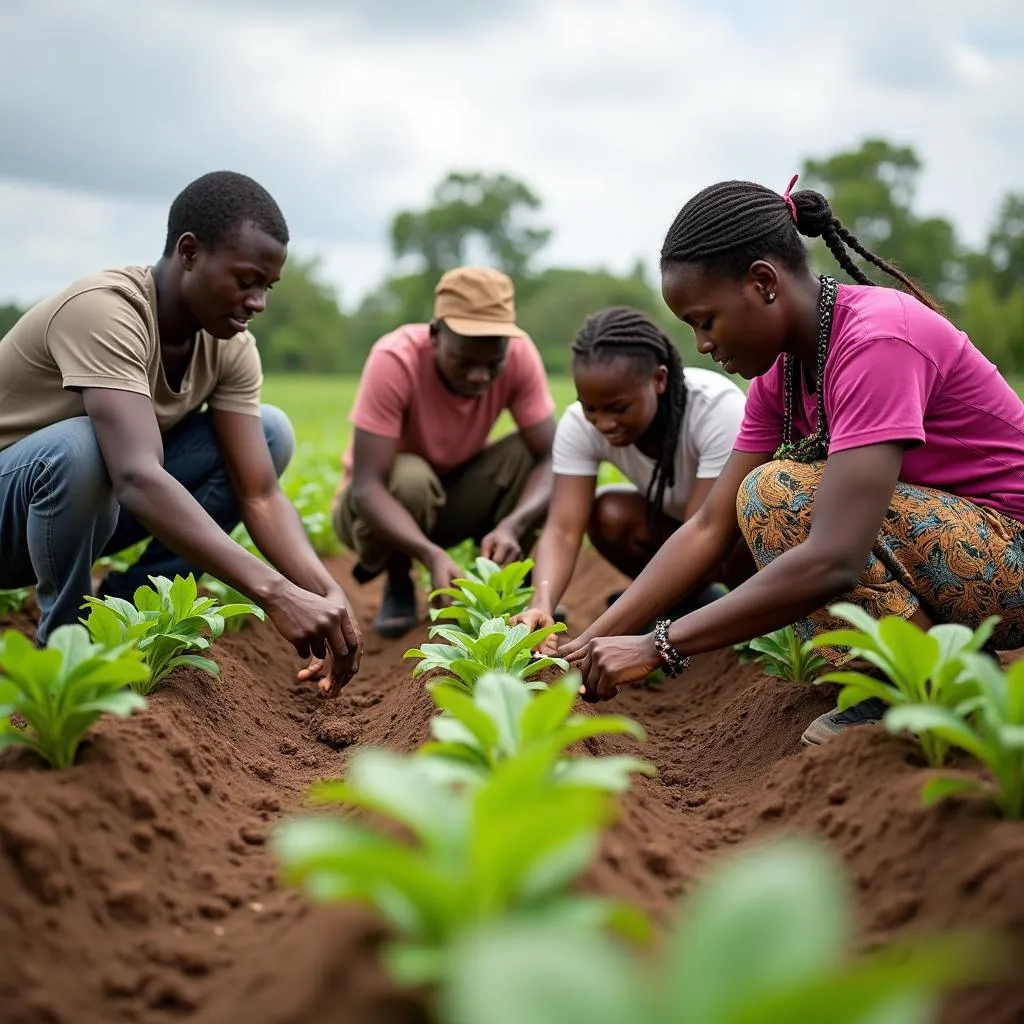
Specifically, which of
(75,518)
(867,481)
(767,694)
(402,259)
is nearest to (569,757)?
(867,481)

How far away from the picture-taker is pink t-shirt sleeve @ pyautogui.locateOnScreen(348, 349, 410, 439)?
187 inches

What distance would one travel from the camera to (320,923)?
1663mm

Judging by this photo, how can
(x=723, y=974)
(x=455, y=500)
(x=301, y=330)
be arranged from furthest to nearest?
1. (x=301, y=330)
2. (x=455, y=500)
3. (x=723, y=974)

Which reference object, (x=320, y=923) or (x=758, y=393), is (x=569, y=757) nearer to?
(x=320, y=923)

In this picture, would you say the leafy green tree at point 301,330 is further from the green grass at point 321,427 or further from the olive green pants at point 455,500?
the olive green pants at point 455,500

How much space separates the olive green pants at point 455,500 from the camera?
4.93 m

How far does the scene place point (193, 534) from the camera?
3.13 metres

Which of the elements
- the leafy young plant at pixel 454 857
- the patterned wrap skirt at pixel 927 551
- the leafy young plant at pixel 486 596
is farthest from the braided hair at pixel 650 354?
the leafy young plant at pixel 454 857

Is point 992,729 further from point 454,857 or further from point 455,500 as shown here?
point 455,500

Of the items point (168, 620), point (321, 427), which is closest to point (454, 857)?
point (168, 620)

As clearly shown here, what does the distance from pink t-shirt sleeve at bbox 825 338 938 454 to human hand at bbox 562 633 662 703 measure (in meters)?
0.70

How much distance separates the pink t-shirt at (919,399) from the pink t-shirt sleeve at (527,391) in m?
1.87

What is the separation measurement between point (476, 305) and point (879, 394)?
2.33 metres

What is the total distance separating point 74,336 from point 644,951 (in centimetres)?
262
